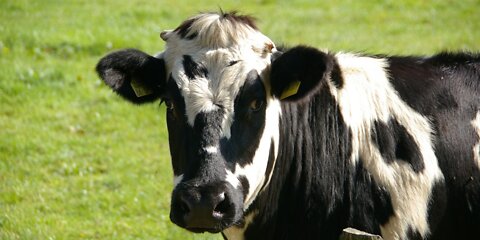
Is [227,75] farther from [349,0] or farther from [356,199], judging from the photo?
[349,0]

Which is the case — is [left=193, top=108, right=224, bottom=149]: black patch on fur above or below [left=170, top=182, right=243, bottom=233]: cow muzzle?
above

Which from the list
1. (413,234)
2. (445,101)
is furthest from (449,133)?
(413,234)

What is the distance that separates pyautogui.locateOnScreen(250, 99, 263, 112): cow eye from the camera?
589 centimetres

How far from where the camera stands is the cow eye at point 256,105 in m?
5.89

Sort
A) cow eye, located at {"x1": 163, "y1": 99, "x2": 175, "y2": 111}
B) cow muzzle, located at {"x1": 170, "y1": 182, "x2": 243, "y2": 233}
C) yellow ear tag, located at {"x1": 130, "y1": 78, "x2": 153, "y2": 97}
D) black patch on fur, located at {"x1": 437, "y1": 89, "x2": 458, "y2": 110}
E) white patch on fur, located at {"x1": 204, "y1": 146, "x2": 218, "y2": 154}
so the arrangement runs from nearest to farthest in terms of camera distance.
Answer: cow muzzle, located at {"x1": 170, "y1": 182, "x2": 243, "y2": 233}, white patch on fur, located at {"x1": 204, "y1": 146, "x2": 218, "y2": 154}, cow eye, located at {"x1": 163, "y1": 99, "x2": 175, "y2": 111}, yellow ear tag, located at {"x1": 130, "y1": 78, "x2": 153, "y2": 97}, black patch on fur, located at {"x1": 437, "y1": 89, "x2": 458, "y2": 110}

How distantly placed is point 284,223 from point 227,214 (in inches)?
28.7

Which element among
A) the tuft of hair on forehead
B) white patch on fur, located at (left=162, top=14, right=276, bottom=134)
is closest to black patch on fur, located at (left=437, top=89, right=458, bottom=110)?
white patch on fur, located at (left=162, top=14, right=276, bottom=134)

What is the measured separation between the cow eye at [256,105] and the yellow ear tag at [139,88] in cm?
78

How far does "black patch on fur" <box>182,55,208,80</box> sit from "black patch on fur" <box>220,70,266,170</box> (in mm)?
258

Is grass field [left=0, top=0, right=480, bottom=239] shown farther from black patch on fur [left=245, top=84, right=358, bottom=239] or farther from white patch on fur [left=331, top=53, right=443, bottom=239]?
white patch on fur [left=331, top=53, right=443, bottom=239]

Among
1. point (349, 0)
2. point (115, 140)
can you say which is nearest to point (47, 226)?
point (115, 140)

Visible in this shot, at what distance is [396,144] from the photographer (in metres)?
6.20

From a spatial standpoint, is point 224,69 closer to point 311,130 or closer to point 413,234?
point 311,130

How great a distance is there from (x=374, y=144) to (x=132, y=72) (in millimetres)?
1608
